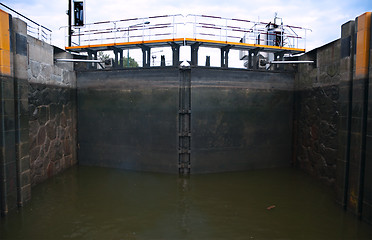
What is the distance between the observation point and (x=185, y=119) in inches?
389

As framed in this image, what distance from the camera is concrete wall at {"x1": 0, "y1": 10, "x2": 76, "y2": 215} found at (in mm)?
6270

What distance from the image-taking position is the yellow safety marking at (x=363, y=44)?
6.04 meters

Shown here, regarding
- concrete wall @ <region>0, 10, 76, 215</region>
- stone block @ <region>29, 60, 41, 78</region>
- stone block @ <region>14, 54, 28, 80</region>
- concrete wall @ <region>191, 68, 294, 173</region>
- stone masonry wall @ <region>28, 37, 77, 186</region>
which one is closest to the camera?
concrete wall @ <region>0, 10, 76, 215</region>

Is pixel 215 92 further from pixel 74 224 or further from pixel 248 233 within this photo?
pixel 74 224

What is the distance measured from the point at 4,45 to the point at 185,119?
238 inches

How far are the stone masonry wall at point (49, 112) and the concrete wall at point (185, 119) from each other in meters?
0.57

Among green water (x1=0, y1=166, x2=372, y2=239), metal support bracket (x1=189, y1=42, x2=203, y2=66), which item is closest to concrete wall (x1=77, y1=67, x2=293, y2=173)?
green water (x1=0, y1=166, x2=372, y2=239)

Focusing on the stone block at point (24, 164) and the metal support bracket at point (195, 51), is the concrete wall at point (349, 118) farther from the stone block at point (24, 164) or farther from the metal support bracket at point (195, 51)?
the stone block at point (24, 164)

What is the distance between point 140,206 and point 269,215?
3513 millimetres

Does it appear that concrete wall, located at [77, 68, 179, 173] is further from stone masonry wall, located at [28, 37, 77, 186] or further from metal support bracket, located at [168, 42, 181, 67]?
metal support bracket, located at [168, 42, 181, 67]

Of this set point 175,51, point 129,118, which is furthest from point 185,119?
point 175,51

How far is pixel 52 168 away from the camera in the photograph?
952cm

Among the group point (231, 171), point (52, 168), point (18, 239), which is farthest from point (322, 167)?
point (52, 168)

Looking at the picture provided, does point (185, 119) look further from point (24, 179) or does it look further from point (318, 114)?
point (24, 179)
